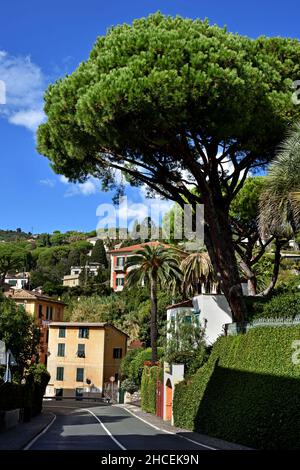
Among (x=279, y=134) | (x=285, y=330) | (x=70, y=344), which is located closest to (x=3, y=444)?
(x=285, y=330)

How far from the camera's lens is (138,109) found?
63.0 feet

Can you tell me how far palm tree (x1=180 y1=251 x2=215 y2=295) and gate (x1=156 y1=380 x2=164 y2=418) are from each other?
26.6ft

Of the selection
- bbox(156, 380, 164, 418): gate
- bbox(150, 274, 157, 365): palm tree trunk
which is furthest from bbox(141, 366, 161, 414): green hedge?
bbox(150, 274, 157, 365): palm tree trunk

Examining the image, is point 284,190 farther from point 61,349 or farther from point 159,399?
point 61,349

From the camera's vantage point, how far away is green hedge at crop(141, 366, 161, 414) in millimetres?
38125

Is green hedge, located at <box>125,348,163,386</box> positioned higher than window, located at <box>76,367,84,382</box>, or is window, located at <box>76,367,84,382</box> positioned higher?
green hedge, located at <box>125,348,163,386</box>

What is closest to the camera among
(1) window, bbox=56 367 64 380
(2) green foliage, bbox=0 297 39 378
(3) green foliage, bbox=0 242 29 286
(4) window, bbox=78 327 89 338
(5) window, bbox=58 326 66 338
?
(2) green foliage, bbox=0 297 39 378

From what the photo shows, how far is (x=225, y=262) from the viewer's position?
2303 centimetres

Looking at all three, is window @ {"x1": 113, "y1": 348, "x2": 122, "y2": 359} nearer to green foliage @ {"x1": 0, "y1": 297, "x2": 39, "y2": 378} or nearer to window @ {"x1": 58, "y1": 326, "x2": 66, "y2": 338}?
window @ {"x1": 58, "y1": 326, "x2": 66, "y2": 338}

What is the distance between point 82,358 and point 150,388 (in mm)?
27881

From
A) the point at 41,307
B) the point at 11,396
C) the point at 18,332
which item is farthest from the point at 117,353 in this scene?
the point at 11,396

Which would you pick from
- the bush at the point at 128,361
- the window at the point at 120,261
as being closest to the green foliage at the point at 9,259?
the window at the point at 120,261

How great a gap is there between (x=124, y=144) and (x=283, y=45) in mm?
8349

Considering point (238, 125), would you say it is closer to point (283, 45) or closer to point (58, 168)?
point (283, 45)
